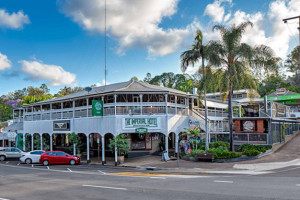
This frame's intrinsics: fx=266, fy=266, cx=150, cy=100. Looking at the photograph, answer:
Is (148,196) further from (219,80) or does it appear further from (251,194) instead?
(219,80)

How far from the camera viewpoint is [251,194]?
10484 millimetres

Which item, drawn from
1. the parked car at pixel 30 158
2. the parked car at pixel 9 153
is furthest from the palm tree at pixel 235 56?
the parked car at pixel 9 153

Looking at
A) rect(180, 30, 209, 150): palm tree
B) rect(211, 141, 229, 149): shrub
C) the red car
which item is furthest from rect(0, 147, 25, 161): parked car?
rect(211, 141, 229, 149): shrub

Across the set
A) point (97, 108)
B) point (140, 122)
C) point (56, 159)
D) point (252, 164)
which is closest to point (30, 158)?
point (56, 159)

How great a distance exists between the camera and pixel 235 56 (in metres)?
24.9

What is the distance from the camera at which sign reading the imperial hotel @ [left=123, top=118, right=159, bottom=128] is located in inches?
1027

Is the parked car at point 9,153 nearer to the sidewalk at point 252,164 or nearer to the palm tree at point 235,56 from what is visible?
the sidewalk at point 252,164

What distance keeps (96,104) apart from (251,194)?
18626 mm

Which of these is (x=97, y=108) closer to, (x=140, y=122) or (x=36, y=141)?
(x=140, y=122)

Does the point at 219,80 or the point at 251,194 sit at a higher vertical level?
the point at 219,80

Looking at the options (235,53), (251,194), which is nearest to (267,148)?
(235,53)

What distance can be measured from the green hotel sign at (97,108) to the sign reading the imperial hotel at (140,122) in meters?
2.61

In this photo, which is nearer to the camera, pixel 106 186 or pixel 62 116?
pixel 106 186

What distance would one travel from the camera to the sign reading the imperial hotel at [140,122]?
26.1 metres
